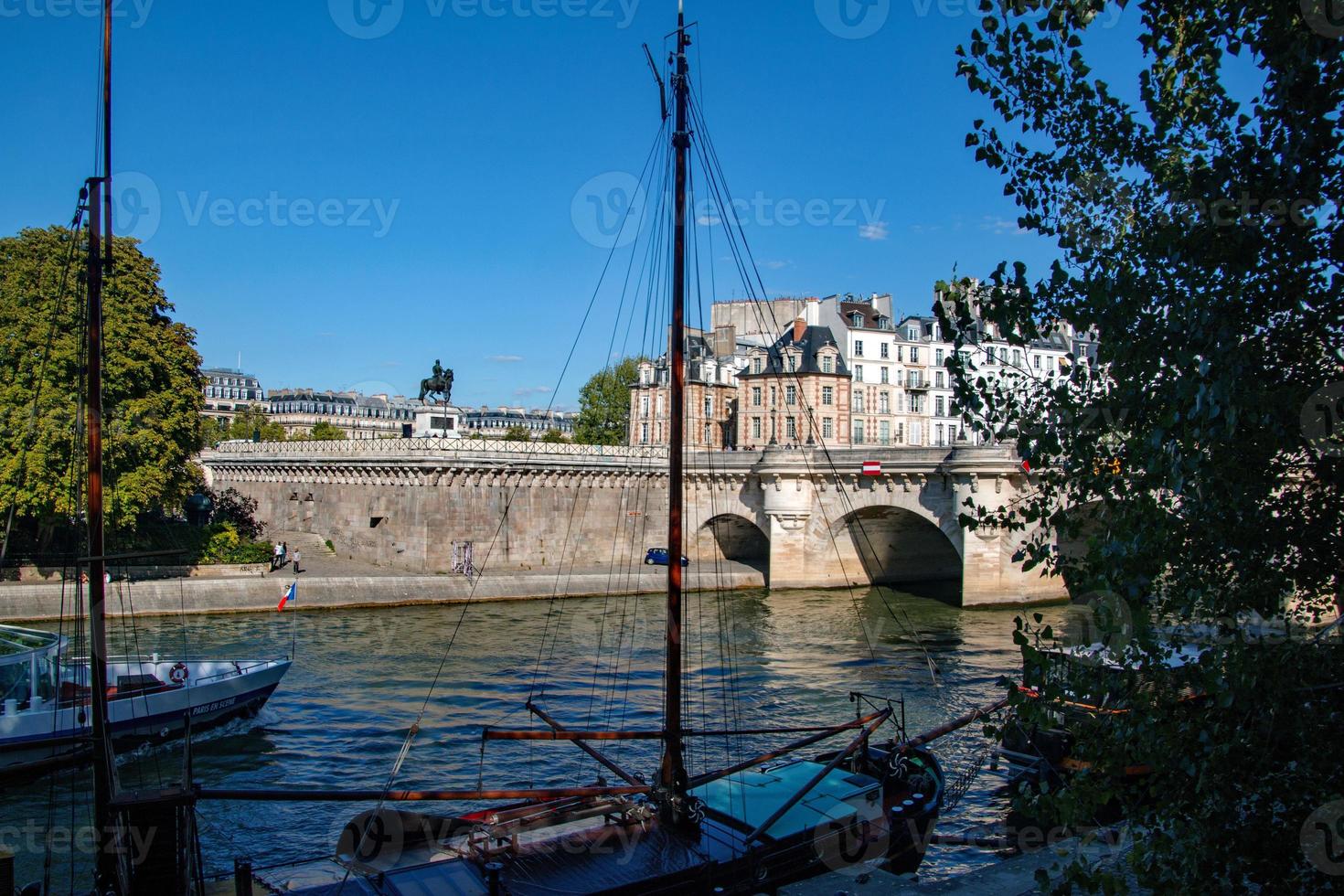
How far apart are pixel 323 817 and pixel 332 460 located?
29.7m

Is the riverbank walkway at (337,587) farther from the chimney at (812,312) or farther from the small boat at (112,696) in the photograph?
the chimney at (812,312)

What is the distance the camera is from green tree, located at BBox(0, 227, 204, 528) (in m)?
28.4

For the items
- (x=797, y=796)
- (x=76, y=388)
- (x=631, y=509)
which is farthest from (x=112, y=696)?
(x=631, y=509)

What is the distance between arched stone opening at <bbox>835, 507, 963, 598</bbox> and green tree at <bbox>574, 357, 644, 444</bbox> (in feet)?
98.4

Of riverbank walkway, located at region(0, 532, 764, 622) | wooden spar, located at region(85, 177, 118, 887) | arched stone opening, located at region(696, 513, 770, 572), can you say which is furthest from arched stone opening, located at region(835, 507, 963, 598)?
wooden spar, located at region(85, 177, 118, 887)

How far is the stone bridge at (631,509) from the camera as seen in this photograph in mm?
35094

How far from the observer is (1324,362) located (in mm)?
5238

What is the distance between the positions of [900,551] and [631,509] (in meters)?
11.3

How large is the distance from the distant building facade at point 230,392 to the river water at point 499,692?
86.8 meters

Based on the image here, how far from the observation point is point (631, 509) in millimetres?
43281

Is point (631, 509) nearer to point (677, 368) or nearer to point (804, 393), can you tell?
point (804, 393)

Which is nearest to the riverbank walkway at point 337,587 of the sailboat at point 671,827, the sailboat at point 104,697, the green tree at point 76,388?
the green tree at point 76,388

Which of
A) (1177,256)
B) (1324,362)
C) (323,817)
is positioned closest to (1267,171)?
(1177,256)

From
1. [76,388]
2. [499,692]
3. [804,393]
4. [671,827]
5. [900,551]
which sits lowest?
[499,692]
